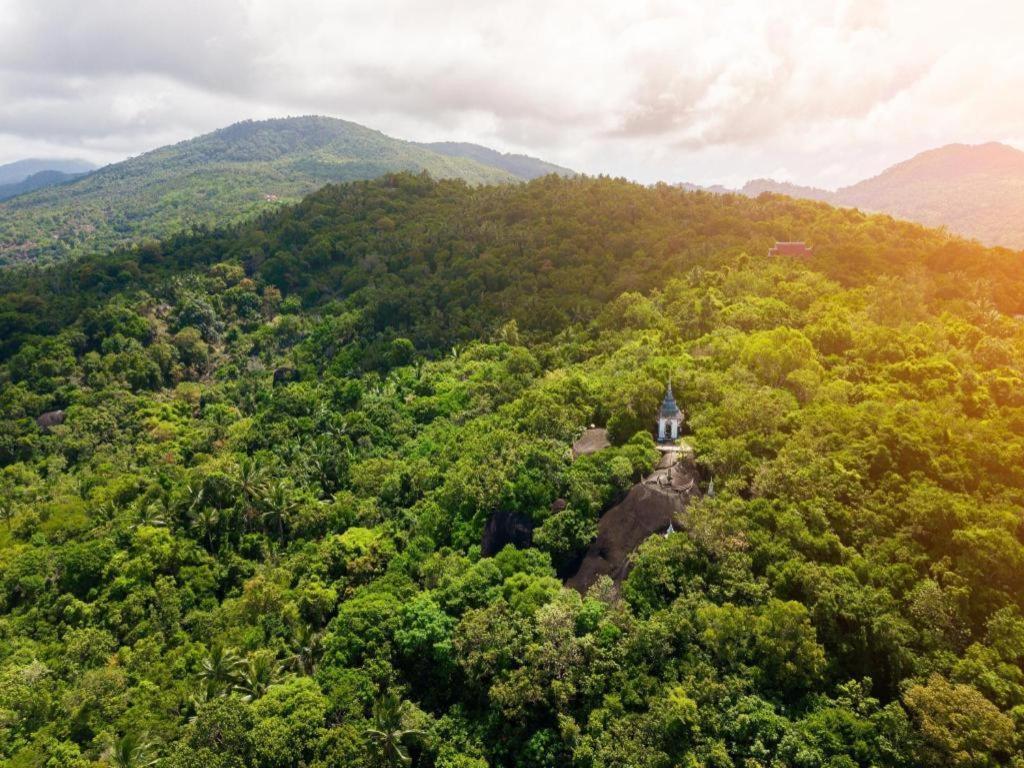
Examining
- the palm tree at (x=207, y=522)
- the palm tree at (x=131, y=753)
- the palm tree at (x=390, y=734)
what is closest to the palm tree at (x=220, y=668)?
the palm tree at (x=131, y=753)

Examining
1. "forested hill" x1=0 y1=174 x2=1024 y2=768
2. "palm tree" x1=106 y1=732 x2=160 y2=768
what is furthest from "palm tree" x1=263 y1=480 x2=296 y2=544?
"palm tree" x1=106 y1=732 x2=160 y2=768

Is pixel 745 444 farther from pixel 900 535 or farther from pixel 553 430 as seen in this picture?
pixel 553 430

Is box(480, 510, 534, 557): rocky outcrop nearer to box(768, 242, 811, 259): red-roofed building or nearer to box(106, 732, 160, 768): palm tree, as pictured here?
box(106, 732, 160, 768): palm tree

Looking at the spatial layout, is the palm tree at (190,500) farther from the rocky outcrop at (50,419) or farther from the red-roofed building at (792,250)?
the red-roofed building at (792,250)

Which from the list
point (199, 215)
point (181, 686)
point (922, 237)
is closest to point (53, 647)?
point (181, 686)

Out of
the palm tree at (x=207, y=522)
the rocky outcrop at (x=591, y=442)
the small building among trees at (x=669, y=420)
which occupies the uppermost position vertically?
the small building among trees at (x=669, y=420)
